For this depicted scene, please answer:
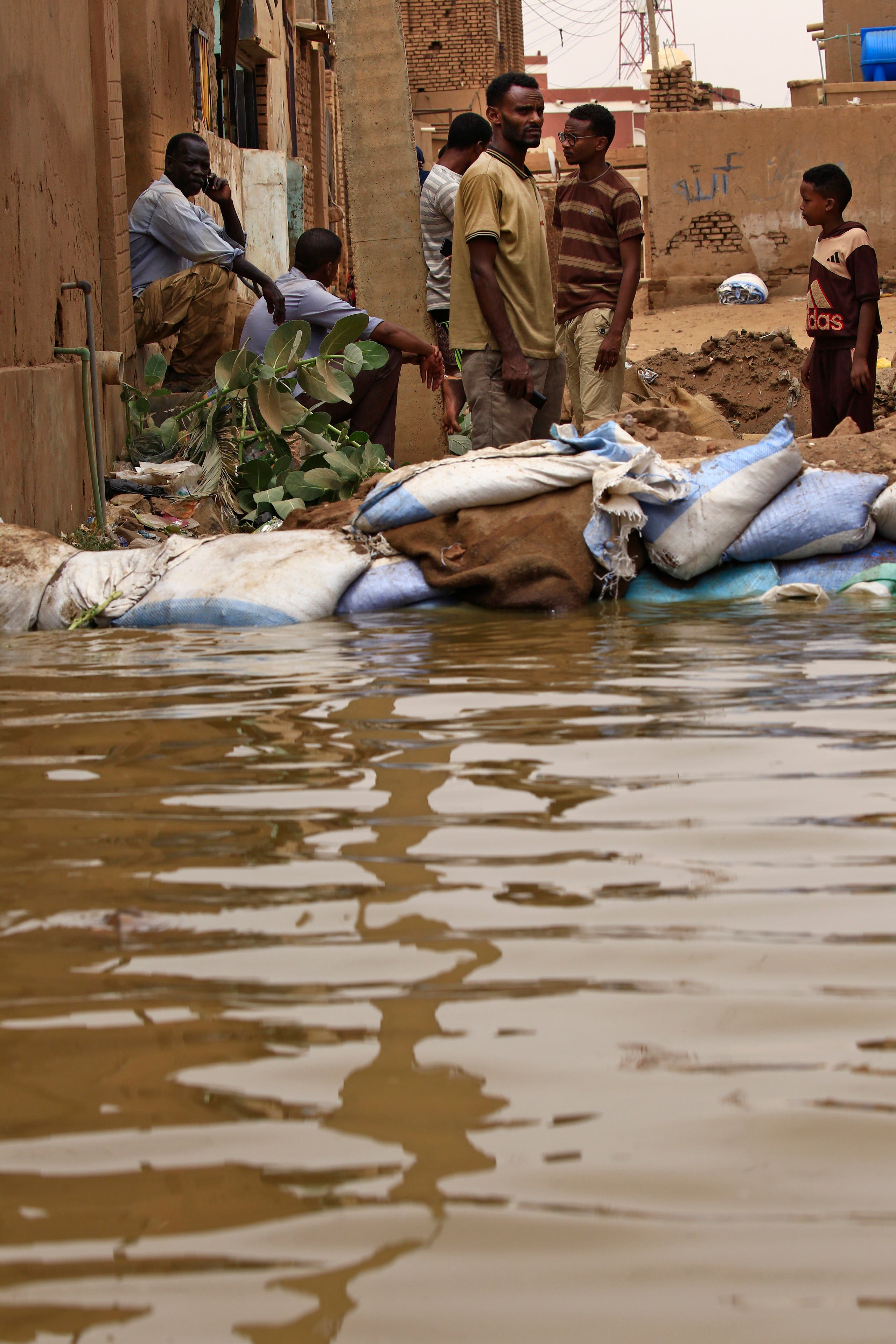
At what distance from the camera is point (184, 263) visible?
8.10 metres

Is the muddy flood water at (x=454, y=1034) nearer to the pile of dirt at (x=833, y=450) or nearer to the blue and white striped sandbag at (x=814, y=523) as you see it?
the blue and white striped sandbag at (x=814, y=523)

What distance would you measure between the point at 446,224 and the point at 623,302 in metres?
1.40

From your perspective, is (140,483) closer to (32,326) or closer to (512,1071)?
(32,326)

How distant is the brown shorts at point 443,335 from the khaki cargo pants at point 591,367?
0.98 meters

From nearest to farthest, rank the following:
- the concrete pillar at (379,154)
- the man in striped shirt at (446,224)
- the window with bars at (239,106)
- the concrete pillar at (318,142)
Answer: the man in striped shirt at (446,224), the concrete pillar at (379,154), the window with bars at (239,106), the concrete pillar at (318,142)

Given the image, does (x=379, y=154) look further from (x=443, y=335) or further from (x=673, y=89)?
(x=673, y=89)

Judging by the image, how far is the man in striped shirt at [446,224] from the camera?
6754mm

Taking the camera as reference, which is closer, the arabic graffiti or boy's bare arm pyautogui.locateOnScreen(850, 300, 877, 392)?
boy's bare arm pyautogui.locateOnScreen(850, 300, 877, 392)

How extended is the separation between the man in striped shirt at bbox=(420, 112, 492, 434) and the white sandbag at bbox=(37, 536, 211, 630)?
253 centimetres

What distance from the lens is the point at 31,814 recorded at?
2166 mm

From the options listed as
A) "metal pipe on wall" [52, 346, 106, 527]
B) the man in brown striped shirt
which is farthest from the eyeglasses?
"metal pipe on wall" [52, 346, 106, 527]

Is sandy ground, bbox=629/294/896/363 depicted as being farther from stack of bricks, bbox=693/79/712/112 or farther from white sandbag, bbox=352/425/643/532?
white sandbag, bbox=352/425/643/532

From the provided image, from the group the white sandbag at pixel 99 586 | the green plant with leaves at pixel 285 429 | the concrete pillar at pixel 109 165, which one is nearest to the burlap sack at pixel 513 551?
the white sandbag at pixel 99 586

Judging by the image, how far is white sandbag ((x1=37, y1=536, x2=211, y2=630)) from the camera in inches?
183
